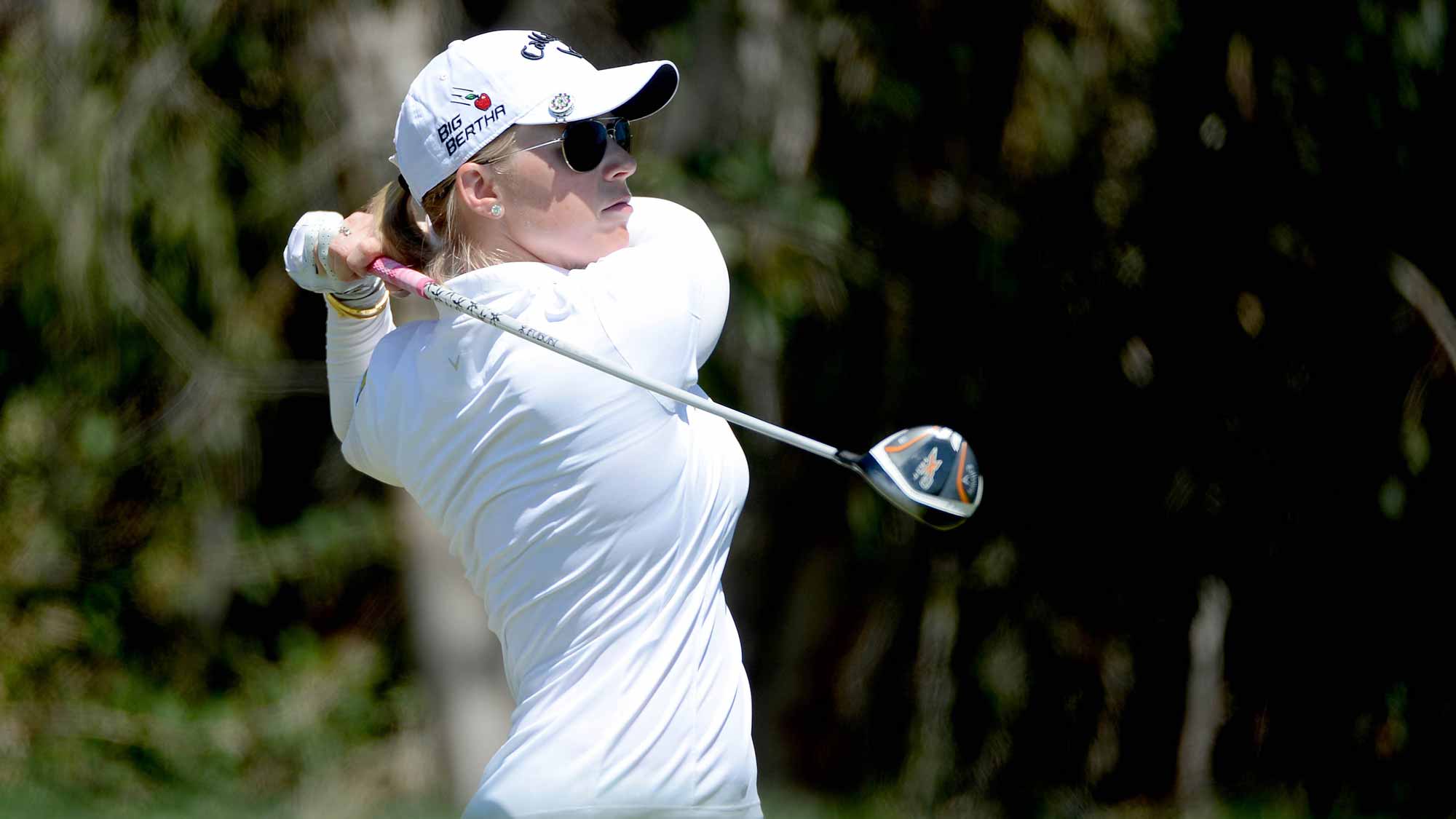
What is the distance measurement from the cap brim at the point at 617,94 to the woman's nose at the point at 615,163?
4cm

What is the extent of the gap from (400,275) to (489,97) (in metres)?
0.24

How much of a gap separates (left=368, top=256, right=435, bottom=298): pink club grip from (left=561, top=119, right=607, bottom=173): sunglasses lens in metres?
0.22

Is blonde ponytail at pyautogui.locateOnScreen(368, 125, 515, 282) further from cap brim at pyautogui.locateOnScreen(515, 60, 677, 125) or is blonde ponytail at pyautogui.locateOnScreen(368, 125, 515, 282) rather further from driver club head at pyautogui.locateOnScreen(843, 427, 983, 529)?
driver club head at pyautogui.locateOnScreen(843, 427, 983, 529)

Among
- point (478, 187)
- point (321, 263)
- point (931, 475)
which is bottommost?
point (931, 475)

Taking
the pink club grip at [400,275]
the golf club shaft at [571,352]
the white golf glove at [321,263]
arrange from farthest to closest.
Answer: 1. the white golf glove at [321,263]
2. the pink club grip at [400,275]
3. the golf club shaft at [571,352]

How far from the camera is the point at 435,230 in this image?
7.61 feet

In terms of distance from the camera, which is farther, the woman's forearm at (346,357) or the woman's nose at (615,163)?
the woman's forearm at (346,357)

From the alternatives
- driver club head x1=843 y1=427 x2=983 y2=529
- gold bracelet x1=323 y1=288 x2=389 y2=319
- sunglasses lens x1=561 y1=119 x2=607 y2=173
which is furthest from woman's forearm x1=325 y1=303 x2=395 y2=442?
driver club head x1=843 y1=427 x2=983 y2=529

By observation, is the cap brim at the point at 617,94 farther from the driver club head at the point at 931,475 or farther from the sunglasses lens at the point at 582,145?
the driver club head at the point at 931,475

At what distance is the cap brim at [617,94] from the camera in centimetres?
222

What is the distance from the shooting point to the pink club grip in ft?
7.27

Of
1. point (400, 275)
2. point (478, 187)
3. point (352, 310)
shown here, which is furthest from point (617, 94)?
point (352, 310)

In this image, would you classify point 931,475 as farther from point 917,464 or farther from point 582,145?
point 582,145

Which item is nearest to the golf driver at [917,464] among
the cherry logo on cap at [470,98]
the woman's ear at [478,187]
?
the woman's ear at [478,187]
